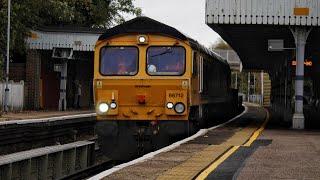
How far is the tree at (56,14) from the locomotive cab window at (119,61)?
654 inches

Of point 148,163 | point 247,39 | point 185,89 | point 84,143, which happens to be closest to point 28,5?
point 247,39

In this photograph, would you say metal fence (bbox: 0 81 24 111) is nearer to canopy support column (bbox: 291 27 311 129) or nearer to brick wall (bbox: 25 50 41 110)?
brick wall (bbox: 25 50 41 110)

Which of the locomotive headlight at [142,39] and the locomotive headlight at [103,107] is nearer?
the locomotive headlight at [103,107]

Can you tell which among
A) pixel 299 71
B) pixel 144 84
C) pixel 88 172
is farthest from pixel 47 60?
pixel 144 84

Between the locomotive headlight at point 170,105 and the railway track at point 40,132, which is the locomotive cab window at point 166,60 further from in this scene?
the railway track at point 40,132

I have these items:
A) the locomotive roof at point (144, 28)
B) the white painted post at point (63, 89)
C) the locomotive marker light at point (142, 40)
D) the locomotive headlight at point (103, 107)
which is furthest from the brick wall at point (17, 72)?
the locomotive marker light at point (142, 40)

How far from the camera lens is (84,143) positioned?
17.2 metres

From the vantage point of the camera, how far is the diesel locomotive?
50.6ft

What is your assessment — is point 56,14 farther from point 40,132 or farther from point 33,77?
point 40,132

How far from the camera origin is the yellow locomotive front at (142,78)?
15.5m

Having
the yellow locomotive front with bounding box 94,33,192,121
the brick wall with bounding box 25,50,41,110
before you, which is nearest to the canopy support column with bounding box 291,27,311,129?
the yellow locomotive front with bounding box 94,33,192,121

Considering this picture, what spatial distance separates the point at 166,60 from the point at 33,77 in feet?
70.1

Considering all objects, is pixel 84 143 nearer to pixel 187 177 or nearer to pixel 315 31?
pixel 187 177

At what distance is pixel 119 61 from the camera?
1598 cm
